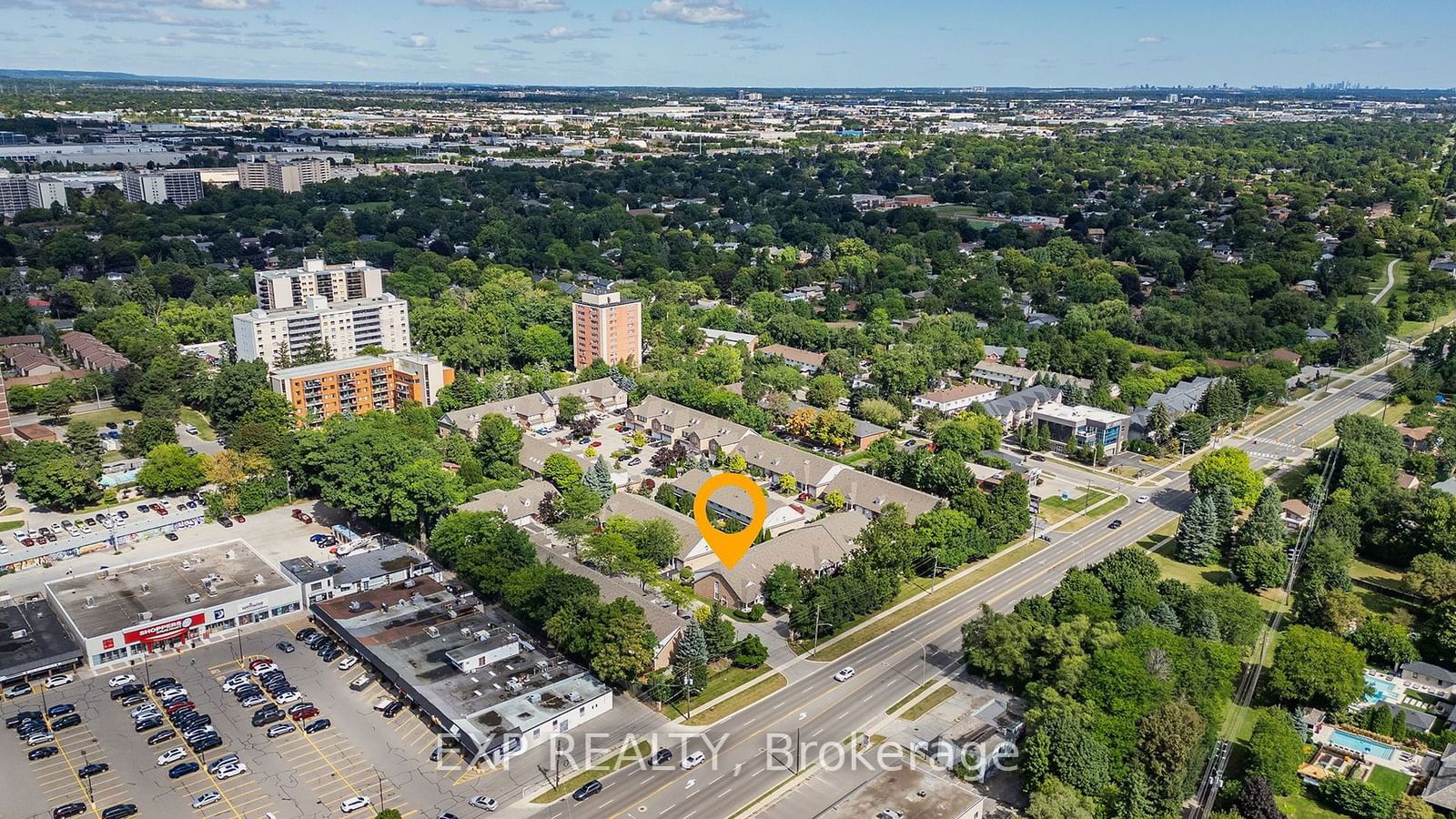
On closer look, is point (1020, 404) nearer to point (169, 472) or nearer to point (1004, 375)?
point (1004, 375)

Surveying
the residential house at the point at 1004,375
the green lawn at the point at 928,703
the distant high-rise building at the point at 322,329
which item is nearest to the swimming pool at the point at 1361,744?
the green lawn at the point at 928,703

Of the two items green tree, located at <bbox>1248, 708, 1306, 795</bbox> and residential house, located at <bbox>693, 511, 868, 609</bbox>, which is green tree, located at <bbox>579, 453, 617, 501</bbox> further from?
green tree, located at <bbox>1248, 708, 1306, 795</bbox>

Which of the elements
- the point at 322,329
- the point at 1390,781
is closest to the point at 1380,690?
the point at 1390,781

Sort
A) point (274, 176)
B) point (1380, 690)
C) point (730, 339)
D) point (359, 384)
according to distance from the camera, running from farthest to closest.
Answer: point (274, 176) → point (730, 339) → point (359, 384) → point (1380, 690)

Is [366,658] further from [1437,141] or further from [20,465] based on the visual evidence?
[1437,141]

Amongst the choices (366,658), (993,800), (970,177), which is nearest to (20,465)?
(366,658)

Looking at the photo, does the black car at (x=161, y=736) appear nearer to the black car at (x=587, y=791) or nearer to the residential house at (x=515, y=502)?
the black car at (x=587, y=791)

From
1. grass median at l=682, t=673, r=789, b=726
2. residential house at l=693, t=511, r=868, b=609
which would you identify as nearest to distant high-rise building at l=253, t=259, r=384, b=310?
residential house at l=693, t=511, r=868, b=609
